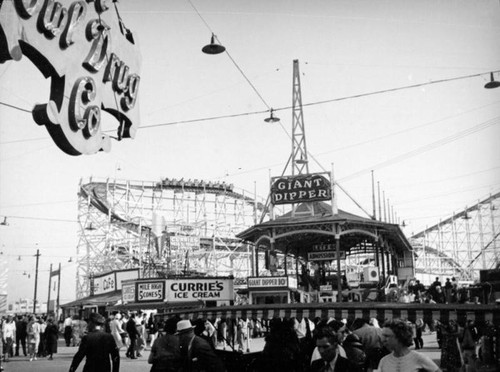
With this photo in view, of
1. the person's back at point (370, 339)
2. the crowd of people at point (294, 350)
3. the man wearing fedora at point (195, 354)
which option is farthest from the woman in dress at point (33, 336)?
the man wearing fedora at point (195, 354)

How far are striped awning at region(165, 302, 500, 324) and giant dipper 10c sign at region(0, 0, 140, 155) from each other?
10.9ft

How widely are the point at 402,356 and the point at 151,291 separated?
39.8ft

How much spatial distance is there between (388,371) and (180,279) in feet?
36.7

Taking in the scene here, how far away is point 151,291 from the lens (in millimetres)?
16156

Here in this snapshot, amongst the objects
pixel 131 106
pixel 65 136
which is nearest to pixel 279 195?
pixel 131 106

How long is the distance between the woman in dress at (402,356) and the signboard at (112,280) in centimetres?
1715

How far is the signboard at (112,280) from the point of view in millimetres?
22188

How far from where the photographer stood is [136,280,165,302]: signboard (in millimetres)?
15836

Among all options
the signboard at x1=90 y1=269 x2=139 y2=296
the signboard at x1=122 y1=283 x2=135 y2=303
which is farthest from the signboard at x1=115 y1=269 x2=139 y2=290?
the signboard at x1=122 y1=283 x2=135 y2=303

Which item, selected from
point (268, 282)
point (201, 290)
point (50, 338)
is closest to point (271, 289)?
point (268, 282)

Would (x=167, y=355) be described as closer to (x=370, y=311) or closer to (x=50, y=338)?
(x=370, y=311)

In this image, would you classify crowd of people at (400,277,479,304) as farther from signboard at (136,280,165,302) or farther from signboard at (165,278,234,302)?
signboard at (136,280,165,302)

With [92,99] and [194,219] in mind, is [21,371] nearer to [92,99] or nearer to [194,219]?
[92,99]

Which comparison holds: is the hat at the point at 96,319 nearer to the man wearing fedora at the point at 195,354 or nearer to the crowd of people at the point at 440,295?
the man wearing fedora at the point at 195,354
